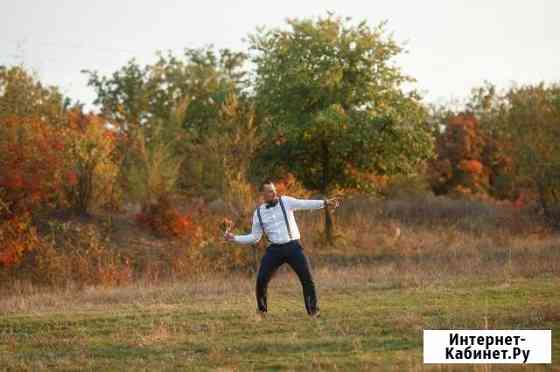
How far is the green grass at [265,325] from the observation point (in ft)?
30.7

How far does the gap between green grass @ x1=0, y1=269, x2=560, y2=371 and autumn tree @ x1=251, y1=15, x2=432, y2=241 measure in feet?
36.8

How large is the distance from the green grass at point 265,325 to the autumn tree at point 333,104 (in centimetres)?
1122

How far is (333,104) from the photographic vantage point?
26750mm

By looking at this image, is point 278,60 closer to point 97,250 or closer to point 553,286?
point 97,250

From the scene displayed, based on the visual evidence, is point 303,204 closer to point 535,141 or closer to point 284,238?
point 284,238

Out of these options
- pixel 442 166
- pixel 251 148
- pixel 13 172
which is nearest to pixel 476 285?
pixel 251 148

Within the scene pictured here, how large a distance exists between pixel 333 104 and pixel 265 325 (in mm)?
16095

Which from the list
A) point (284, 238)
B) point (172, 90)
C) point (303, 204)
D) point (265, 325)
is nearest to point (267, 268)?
point (284, 238)

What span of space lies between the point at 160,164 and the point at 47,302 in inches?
525

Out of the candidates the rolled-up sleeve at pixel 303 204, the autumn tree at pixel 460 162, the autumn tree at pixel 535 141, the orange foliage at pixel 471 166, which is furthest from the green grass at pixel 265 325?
the autumn tree at pixel 460 162

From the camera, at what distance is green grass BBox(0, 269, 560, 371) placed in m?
9.36

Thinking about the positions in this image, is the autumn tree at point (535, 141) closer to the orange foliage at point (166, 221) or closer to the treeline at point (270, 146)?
the treeline at point (270, 146)

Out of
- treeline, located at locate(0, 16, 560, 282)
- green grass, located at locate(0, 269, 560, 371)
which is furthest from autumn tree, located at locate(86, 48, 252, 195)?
green grass, located at locate(0, 269, 560, 371)

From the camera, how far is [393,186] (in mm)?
43875
